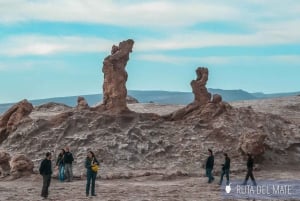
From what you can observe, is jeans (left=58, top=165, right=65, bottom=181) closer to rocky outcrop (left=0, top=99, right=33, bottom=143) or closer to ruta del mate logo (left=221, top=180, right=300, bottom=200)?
ruta del mate logo (left=221, top=180, right=300, bottom=200)

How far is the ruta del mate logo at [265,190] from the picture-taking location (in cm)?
2259

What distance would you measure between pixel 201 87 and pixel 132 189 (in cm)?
1188

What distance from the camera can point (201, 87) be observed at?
1385 inches

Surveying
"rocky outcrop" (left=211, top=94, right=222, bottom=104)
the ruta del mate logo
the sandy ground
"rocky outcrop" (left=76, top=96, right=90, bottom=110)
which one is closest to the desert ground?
the sandy ground

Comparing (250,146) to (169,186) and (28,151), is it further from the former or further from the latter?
(28,151)

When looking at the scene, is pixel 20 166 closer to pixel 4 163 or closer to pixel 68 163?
pixel 4 163

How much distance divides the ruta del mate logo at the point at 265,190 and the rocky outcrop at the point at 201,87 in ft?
30.6

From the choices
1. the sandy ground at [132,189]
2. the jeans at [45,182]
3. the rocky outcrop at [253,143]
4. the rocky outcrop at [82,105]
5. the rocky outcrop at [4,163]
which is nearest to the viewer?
the jeans at [45,182]

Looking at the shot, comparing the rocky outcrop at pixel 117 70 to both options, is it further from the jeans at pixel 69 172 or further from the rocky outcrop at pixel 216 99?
the jeans at pixel 69 172

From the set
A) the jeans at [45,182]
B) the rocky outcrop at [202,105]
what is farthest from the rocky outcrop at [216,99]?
the jeans at [45,182]

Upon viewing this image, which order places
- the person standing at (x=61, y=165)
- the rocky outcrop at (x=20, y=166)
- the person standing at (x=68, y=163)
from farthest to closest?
1. the rocky outcrop at (x=20, y=166)
2. the person standing at (x=61, y=165)
3. the person standing at (x=68, y=163)

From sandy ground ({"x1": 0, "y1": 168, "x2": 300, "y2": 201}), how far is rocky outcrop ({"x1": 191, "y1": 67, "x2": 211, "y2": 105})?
6.98 metres

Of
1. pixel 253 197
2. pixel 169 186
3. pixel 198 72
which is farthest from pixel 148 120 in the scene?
pixel 253 197

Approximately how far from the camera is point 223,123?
33.8m
